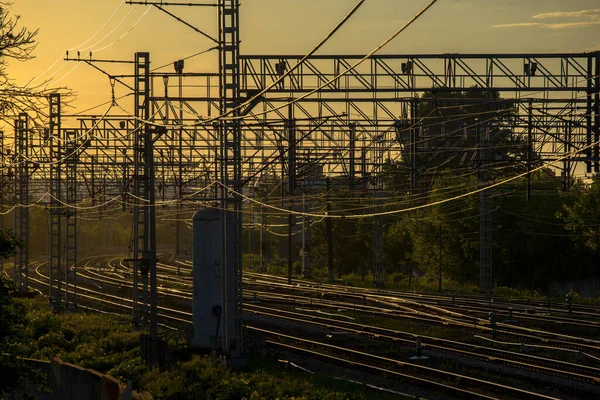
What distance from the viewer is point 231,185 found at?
22516mm

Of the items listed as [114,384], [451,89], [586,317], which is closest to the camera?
[114,384]

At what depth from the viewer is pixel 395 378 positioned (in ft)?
73.3

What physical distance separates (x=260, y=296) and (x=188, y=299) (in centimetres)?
320

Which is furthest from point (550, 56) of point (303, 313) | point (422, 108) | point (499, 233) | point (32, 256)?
point (32, 256)

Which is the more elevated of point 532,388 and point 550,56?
point 550,56

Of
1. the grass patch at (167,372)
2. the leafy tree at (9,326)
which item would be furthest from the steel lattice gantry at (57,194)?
the leafy tree at (9,326)

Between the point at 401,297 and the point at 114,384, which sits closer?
the point at 114,384

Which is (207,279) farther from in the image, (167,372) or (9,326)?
(9,326)

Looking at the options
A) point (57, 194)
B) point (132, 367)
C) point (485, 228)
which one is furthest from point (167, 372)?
point (485, 228)

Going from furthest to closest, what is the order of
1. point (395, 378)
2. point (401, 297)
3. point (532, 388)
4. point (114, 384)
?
point (401, 297)
point (395, 378)
point (532, 388)
point (114, 384)

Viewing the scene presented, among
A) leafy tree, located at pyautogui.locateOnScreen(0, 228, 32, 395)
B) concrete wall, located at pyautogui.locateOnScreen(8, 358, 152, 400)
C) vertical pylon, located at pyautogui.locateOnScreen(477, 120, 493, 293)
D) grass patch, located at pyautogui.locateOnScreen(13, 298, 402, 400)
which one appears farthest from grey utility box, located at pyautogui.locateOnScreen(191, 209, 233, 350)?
vertical pylon, located at pyautogui.locateOnScreen(477, 120, 493, 293)

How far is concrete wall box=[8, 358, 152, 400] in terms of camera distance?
18.1 m

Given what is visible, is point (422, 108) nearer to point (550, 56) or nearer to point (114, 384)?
point (550, 56)

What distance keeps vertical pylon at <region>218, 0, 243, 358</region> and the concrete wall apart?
372cm
